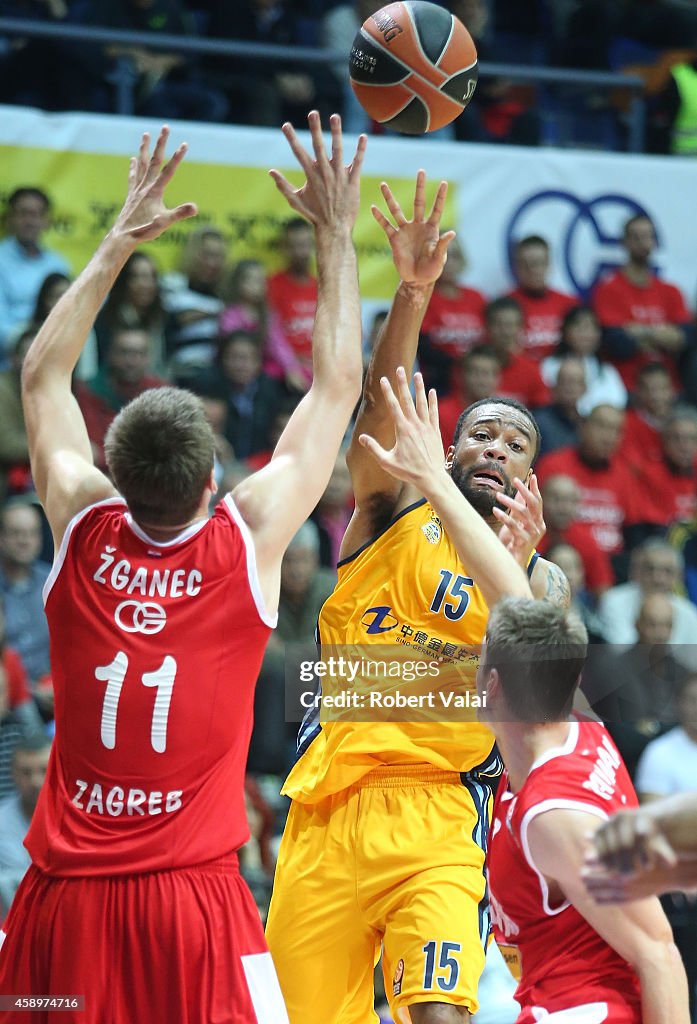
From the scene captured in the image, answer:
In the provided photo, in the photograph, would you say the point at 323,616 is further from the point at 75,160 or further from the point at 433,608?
the point at 75,160

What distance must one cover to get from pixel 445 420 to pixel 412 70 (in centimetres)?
439

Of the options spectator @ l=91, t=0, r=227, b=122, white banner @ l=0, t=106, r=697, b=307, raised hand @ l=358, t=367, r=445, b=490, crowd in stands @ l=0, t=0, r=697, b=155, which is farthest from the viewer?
spectator @ l=91, t=0, r=227, b=122

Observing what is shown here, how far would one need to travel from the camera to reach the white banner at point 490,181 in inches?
375

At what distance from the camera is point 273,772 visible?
25.5 feet

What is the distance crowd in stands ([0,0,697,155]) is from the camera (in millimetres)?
10188

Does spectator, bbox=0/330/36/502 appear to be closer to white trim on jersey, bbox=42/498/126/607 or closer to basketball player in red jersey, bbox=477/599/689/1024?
white trim on jersey, bbox=42/498/126/607

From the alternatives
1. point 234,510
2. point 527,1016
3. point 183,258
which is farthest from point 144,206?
point 183,258

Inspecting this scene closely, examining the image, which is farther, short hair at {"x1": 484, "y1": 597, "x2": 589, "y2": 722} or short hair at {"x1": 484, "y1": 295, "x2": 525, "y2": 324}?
short hair at {"x1": 484, "y1": 295, "x2": 525, "y2": 324}

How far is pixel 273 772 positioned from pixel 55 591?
4328mm

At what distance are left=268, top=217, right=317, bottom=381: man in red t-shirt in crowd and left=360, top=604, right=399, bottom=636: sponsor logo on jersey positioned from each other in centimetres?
511

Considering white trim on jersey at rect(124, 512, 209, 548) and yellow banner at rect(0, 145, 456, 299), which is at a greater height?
yellow banner at rect(0, 145, 456, 299)

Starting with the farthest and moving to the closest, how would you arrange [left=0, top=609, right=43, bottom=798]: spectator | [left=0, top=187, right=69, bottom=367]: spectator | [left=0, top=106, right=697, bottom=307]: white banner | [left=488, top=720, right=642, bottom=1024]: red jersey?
[left=0, top=106, right=697, bottom=307]: white banner < [left=0, top=187, right=69, bottom=367]: spectator < [left=0, top=609, right=43, bottom=798]: spectator < [left=488, top=720, right=642, bottom=1024]: red jersey

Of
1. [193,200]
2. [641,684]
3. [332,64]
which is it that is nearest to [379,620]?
[641,684]

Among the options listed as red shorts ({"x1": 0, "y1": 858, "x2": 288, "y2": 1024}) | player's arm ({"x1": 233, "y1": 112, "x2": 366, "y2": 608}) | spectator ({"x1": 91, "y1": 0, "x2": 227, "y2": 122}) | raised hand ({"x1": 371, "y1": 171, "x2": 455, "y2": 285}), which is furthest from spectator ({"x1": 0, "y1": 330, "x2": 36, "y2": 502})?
red shorts ({"x1": 0, "y1": 858, "x2": 288, "y2": 1024})
